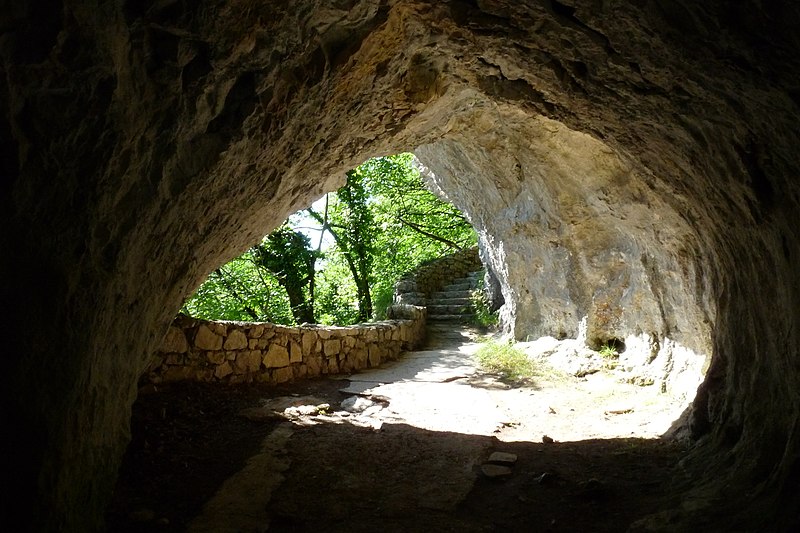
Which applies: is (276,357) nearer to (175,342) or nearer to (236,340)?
(236,340)

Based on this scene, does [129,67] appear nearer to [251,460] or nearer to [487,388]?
[251,460]

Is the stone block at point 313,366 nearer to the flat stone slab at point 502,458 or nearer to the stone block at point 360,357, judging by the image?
the stone block at point 360,357

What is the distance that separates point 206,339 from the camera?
547cm

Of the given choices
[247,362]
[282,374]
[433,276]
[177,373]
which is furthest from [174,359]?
[433,276]

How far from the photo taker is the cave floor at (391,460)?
3.07 metres

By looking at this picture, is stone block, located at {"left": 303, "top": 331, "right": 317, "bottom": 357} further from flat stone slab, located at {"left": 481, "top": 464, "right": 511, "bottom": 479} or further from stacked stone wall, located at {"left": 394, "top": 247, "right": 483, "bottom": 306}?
stacked stone wall, located at {"left": 394, "top": 247, "right": 483, "bottom": 306}

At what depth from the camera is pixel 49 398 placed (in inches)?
82.6

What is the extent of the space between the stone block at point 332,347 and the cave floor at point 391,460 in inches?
39.7

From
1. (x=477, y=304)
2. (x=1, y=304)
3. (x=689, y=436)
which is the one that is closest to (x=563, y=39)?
(x=1, y=304)

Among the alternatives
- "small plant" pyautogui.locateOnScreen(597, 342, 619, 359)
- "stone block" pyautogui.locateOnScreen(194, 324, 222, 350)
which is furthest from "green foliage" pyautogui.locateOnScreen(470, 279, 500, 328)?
"stone block" pyautogui.locateOnScreen(194, 324, 222, 350)

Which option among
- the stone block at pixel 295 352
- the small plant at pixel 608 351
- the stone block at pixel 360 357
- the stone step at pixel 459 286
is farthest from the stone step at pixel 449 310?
the stone block at pixel 295 352

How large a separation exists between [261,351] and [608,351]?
4.64 metres

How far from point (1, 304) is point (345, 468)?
104 inches

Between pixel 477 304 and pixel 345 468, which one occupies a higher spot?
pixel 477 304
